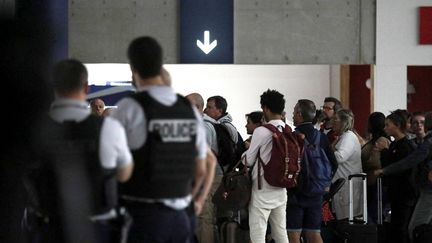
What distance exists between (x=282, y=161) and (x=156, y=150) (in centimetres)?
394

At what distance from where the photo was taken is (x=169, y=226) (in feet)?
19.1

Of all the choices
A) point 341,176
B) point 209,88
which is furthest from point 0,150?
point 209,88

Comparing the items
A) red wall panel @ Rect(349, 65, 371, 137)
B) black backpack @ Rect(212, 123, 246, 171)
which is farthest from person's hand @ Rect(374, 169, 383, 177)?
red wall panel @ Rect(349, 65, 371, 137)

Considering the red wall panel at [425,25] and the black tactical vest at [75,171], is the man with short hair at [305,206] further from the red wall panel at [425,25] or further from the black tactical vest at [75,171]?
the black tactical vest at [75,171]

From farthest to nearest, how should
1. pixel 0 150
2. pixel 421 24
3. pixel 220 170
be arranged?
pixel 421 24, pixel 220 170, pixel 0 150

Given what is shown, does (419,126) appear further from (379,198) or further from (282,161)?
(282,161)

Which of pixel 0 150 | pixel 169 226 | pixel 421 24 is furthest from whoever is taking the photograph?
pixel 421 24

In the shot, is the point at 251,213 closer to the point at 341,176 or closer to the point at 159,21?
the point at 341,176

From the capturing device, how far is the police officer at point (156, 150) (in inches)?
227

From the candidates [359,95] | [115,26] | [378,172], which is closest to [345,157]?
[378,172]

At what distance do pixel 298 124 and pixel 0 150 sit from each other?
3597 mm

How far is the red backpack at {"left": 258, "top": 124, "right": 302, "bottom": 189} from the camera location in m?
9.59

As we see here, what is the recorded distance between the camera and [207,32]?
14.1 m

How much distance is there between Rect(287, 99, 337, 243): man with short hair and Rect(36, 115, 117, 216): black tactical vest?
14.8 ft
